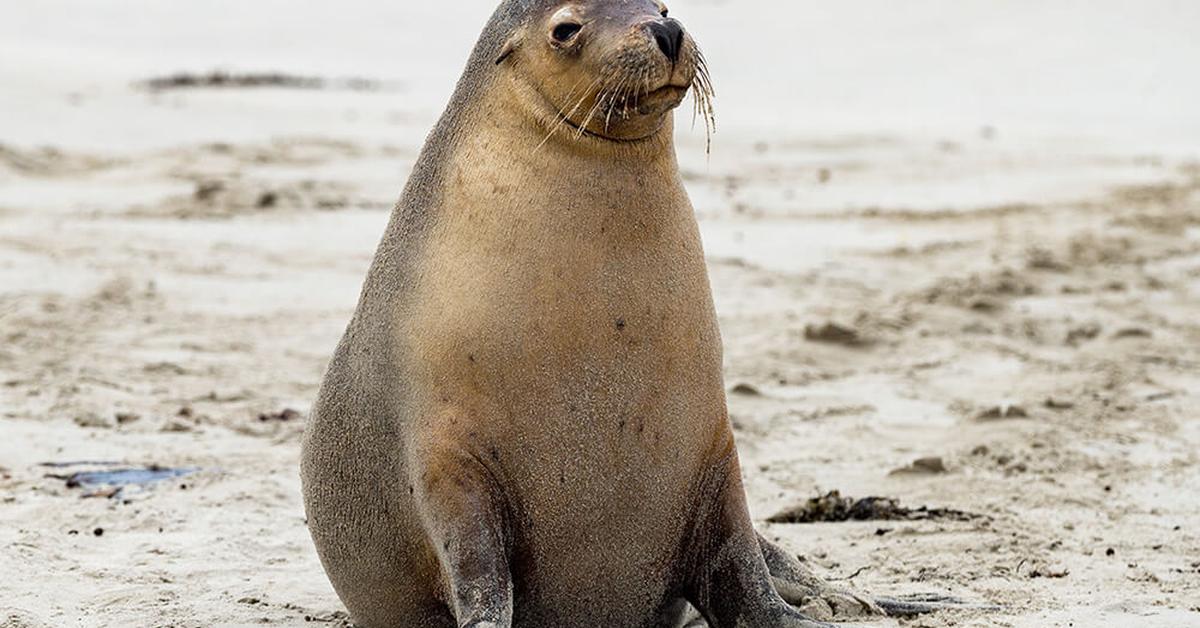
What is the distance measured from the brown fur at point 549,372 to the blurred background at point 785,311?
74 centimetres

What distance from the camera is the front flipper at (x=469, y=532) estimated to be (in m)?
3.59

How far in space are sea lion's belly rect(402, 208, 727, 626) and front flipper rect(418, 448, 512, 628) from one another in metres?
0.04

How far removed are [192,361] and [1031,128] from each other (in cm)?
1053

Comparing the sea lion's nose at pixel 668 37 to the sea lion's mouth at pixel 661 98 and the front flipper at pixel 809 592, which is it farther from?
Answer: the front flipper at pixel 809 592

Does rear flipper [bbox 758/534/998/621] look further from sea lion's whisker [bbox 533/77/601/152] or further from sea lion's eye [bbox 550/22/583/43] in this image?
sea lion's eye [bbox 550/22/583/43]

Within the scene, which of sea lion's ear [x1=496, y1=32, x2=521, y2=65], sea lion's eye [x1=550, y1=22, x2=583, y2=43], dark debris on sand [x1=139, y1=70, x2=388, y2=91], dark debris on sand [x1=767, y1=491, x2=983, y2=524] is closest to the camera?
sea lion's eye [x1=550, y1=22, x2=583, y2=43]

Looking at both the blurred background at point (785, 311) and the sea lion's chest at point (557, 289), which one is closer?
the sea lion's chest at point (557, 289)

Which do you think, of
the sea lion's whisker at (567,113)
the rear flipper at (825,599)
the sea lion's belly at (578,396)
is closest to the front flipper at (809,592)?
the rear flipper at (825,599)

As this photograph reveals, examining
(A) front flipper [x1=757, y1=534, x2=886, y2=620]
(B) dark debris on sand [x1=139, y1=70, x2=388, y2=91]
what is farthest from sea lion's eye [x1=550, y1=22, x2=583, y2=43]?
(B) dark debris on sand [x1=139, y1=70, x2=388, y2=91]

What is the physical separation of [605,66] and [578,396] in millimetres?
657

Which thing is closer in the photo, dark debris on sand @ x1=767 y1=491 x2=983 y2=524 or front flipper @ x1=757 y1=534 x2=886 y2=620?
front flipper @ x1=757 y1=534 x2=886 y2=620

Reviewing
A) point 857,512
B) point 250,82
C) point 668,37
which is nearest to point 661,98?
point 668,37

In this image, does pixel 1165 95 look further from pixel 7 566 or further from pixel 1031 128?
pixel 7 566

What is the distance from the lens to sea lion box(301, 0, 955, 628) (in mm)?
3641
